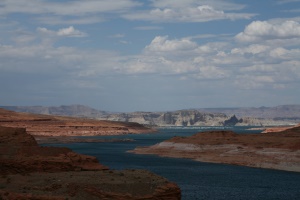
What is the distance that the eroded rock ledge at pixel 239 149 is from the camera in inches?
4067

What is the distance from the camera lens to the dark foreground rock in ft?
116

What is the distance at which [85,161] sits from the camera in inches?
1818

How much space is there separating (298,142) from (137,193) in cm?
8565

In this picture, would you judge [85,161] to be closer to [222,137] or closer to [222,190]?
[222,190]

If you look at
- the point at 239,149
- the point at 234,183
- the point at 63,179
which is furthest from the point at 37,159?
the point at 239,149

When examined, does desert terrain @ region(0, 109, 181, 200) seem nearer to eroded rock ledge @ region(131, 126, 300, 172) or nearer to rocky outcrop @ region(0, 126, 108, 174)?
rocky outcrop @ region(0, 126, 108, 174)

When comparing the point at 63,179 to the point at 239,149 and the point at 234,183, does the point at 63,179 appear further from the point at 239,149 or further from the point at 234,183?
the point at 239,149

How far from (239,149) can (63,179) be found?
8864cm

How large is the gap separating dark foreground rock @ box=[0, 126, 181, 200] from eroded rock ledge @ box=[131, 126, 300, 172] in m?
60.4

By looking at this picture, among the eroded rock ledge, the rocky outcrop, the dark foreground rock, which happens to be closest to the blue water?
the eroded rock ledge

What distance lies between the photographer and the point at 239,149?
122m

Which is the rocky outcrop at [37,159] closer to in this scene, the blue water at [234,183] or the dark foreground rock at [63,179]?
the dark foreground rock at [63,179]

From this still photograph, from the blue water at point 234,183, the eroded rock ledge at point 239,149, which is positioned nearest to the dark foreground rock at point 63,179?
the blue water at point 234,183

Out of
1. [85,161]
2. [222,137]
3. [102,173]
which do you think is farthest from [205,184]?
[222,137]
